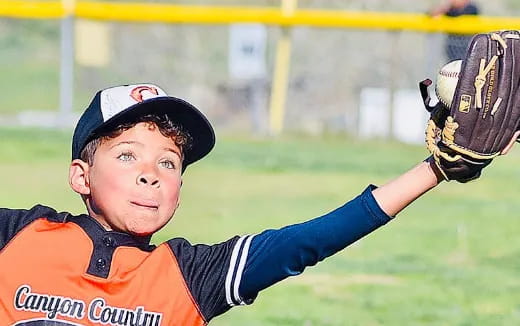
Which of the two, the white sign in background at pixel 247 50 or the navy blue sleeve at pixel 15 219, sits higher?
the navy blue sleeve at pixel 15 219

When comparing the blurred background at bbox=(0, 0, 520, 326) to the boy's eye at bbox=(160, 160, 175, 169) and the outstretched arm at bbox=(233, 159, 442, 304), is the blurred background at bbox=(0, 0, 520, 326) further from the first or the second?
the outstretched arm at bbox=(233, 159, 442, 304)

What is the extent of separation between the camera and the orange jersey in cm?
262

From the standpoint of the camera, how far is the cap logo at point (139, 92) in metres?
2.71

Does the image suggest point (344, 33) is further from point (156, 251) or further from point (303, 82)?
point (156, 251)

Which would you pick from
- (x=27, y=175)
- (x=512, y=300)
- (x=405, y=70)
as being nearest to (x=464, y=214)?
(x=512, y=300)

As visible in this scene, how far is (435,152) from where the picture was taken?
2.49 m

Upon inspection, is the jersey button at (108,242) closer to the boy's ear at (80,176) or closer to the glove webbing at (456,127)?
the boy's ear at (80,176)

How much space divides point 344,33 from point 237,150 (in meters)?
2.54

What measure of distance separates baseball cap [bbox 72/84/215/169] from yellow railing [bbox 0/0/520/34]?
9.52m

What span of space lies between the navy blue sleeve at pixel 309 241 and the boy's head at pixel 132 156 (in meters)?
0.26

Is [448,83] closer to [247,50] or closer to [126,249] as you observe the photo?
[126,249]

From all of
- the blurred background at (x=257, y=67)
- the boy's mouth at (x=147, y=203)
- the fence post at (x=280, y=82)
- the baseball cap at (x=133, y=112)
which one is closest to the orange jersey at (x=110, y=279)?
the boy's mouth at (x=147, y=203)

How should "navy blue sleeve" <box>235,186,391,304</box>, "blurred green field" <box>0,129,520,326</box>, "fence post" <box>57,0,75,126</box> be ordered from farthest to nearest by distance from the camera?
1. "fence post" <box>57,0,75,126</box>
2. "blurred green field" <box>0,129,520,326</box>
3. "navy blue sleeve" <box>235,186,391,304</box>

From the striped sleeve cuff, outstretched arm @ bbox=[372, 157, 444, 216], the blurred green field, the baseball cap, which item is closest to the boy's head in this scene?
the baseball cap
